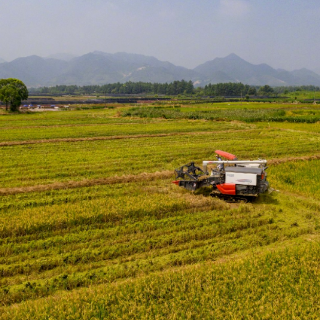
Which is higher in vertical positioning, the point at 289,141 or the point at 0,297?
the point at 289,141

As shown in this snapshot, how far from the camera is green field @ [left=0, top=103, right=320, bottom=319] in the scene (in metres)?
6.50

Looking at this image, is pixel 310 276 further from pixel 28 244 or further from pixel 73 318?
pixel 28 244

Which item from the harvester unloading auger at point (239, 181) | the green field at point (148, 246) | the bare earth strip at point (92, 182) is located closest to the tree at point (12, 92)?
the green field at point (148, 246)

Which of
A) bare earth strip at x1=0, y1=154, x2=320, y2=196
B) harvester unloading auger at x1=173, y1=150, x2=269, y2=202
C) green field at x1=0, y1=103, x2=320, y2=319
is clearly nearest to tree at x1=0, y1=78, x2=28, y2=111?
green field at x1=0, y1=103, x2=320, y2=319

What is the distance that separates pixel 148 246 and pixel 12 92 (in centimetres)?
6646

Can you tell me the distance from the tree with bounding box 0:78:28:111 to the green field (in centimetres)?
5309

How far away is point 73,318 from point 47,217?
5365 millimetres

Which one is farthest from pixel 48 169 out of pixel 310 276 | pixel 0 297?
pixel 310 276

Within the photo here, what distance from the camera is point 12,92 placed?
6469 cm

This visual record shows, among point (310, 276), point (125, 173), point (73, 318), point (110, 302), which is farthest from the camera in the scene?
point (125, 173)

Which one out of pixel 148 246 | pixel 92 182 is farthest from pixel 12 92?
pixel 148 246

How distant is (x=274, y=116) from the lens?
166 feet

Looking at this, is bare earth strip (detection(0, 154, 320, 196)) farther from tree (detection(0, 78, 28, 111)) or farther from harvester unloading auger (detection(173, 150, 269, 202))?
tree (detection(0, 78, 28, 111))

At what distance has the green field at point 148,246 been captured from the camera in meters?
6.50
